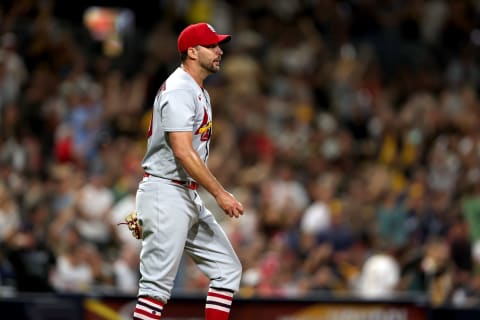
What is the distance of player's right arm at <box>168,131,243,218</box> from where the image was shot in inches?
265

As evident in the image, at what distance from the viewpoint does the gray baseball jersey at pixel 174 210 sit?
6953mm

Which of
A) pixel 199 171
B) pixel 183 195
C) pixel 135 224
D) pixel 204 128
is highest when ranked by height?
pixel 204 128

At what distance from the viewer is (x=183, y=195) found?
7125 mm

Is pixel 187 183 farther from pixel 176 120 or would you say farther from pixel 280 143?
pixel 280 143

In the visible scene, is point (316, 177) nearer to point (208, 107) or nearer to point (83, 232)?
point (83, 232)

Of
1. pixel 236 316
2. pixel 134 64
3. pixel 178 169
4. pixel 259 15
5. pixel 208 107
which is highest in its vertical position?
pixel 259 15

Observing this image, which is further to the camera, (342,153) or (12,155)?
(342,153)

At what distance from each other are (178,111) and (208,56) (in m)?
0.52

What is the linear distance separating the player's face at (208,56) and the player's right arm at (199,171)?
1.90ft

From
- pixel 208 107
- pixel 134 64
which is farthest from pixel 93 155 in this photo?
pixel 208 107

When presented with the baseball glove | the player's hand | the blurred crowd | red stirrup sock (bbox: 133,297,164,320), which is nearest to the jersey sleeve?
the player's hand

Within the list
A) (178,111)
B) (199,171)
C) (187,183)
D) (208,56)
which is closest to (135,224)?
(187,183)

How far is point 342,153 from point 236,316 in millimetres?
5895

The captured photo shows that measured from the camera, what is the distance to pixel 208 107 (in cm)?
724
